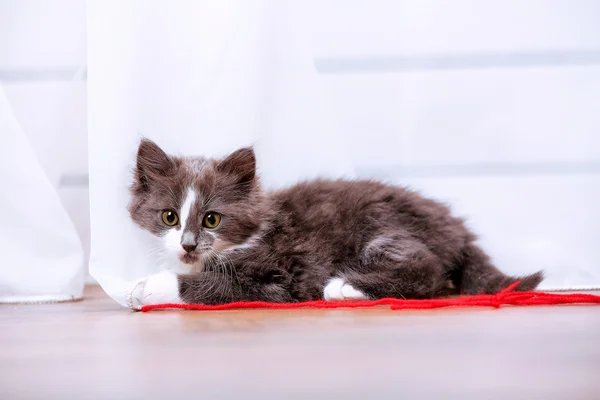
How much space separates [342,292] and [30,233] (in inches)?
44.0

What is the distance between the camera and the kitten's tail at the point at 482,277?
183 cm

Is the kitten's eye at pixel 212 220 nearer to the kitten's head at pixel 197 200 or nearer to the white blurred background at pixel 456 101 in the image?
the kitten's head at pixel 197 200

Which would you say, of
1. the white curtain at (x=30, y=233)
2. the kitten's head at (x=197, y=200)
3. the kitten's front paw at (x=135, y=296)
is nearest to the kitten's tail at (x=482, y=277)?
the kitten's head at (x=197, y=200)

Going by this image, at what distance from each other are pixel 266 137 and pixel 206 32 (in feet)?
1.39

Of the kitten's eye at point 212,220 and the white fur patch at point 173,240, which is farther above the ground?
the kitten's eye at point 212,220

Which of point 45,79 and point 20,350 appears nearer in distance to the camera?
point 20,350

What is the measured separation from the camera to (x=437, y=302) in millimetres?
1639

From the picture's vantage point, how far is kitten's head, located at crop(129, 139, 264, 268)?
1796 millimetres

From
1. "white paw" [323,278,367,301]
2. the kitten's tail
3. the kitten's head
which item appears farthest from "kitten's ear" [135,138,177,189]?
the kitten's tail

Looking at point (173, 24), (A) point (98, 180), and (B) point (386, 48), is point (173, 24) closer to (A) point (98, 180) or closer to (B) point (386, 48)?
(A) point (98, 180)

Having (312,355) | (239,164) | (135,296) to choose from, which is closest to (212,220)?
(239,164)

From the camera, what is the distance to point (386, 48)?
2.16 meters

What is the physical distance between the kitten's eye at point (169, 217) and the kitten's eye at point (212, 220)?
93 millimetres

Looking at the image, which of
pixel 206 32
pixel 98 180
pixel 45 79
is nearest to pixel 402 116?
pixel 206 32
